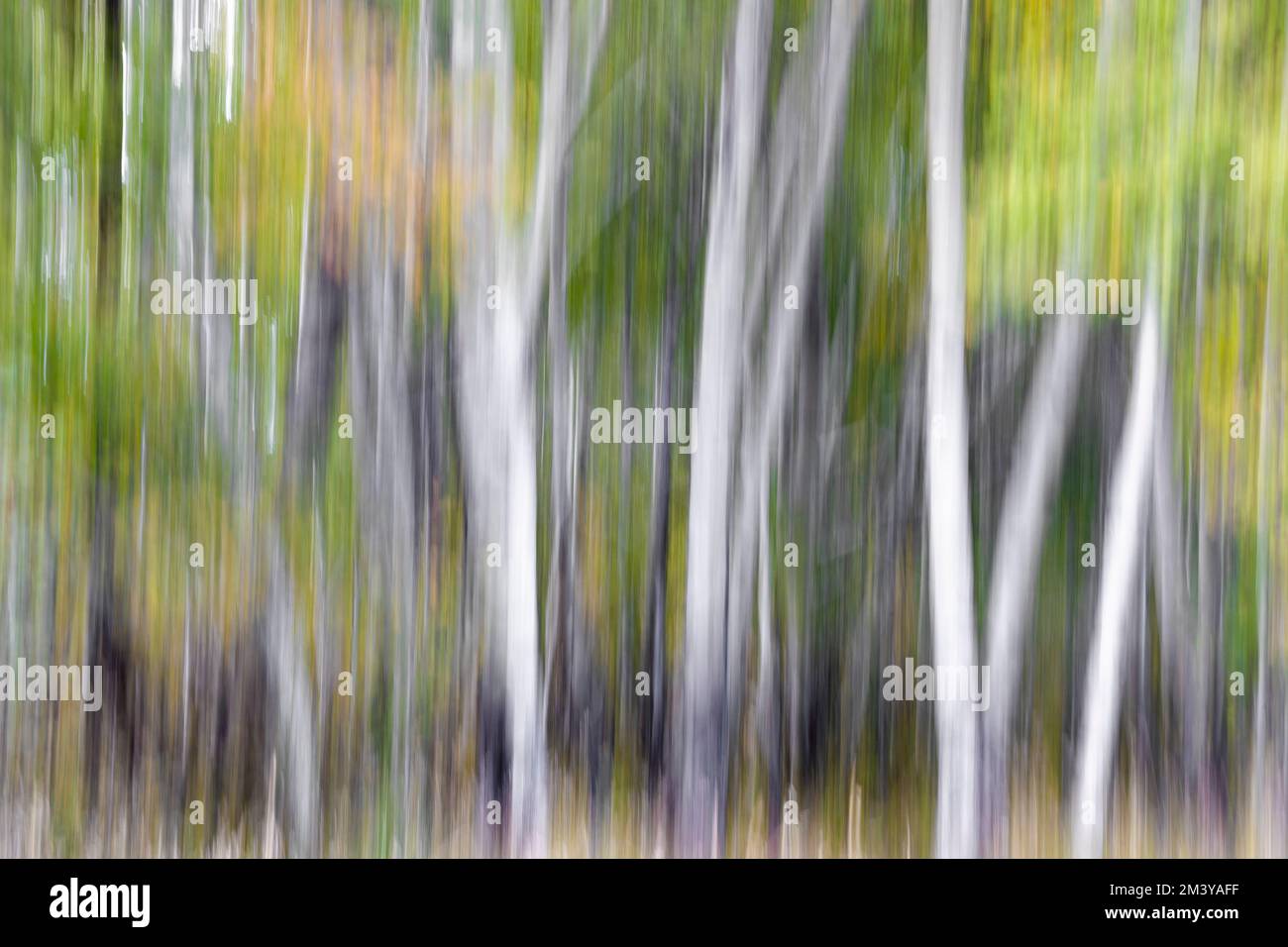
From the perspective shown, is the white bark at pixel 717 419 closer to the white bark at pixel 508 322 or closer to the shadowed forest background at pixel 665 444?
the shadowed forest background at pixel 665 444

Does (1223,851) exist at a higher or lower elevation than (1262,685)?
lower

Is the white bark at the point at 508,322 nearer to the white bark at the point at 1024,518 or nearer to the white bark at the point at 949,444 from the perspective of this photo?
the white bark at the point at 949,444

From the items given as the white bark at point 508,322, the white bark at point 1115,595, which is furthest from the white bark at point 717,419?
the white bark at point 1115,595

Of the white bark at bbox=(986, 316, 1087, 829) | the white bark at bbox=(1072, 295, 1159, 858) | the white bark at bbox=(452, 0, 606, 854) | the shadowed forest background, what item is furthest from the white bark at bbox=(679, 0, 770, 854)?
the white bark at bbox=(1072, 295, 1159, 858)

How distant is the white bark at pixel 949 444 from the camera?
253cm

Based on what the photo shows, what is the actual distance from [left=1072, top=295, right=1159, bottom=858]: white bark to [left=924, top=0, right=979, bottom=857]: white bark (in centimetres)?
23

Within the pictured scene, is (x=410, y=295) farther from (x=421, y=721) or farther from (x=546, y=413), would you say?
(x=421, y=721)

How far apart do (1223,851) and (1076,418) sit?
914 mm

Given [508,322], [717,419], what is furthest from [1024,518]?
[508,322]

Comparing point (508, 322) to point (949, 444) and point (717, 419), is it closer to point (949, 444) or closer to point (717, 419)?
point (717, 419)

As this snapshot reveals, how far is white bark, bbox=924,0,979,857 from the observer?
2.53 meters

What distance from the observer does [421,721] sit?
2547 mm

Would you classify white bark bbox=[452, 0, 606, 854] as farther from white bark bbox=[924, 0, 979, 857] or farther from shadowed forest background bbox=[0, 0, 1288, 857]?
white bark bbox=[924, 0, 979, 857]
